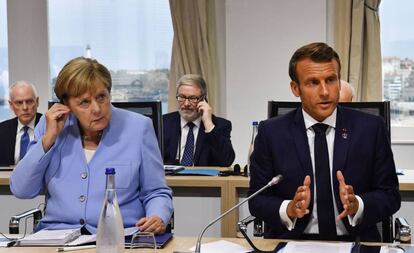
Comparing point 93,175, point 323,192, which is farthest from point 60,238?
point 323,192

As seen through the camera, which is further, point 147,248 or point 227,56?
point 227,56

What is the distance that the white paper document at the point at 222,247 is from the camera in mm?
1884

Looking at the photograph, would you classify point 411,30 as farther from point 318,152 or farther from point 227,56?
point 318,152

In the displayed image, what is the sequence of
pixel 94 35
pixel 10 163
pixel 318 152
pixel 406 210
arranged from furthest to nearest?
pixel 94 35, pixel 10 163, pixel 406 210, pixel 318 152

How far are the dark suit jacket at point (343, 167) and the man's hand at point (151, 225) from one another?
339 millimetres

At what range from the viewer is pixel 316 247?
1.85 metres

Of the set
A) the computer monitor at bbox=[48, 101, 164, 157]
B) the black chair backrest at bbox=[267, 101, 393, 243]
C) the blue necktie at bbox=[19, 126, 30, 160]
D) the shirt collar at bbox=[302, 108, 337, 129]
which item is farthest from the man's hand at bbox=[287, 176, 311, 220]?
the blue necktie at bbox=[19, 126, 30, 160]

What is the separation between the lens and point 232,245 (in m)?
1.95

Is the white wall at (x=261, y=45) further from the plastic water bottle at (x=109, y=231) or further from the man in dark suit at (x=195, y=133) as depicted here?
the plastic water bottle at (x=109, y=231)

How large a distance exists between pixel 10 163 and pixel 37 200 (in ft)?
2.90

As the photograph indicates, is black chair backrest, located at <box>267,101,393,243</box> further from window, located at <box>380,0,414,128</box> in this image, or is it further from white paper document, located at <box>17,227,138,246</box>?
window, located at <box>380,0,414,128</box>

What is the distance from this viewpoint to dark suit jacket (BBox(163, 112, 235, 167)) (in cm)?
398

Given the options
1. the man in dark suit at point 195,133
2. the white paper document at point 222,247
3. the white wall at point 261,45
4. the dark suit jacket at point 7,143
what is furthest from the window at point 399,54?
the white paper document at point 222,247

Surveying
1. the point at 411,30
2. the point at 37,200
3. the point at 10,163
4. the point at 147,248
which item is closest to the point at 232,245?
the point at 147,248
